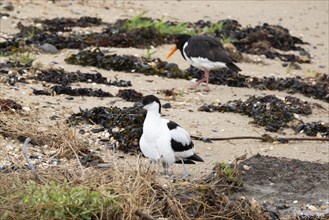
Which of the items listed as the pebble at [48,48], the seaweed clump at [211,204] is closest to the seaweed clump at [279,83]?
the pebble at [48,48]

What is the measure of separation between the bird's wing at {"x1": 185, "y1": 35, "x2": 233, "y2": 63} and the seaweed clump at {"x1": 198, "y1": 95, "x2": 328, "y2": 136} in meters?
1.12

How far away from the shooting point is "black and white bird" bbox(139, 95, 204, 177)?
317 inches

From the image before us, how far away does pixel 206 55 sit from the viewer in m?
11.9

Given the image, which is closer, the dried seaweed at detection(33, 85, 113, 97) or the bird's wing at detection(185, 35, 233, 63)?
the dried seaweed at detection(33, 85, 113, 97)

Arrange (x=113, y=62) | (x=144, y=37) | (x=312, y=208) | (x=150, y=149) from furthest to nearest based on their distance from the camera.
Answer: (x=144, y=37) → (x=113, y=62) → (x=150, y=149) → (x=312, y=208)

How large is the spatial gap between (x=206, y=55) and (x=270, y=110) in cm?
179

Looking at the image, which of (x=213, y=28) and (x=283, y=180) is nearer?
(x=283, y=180)

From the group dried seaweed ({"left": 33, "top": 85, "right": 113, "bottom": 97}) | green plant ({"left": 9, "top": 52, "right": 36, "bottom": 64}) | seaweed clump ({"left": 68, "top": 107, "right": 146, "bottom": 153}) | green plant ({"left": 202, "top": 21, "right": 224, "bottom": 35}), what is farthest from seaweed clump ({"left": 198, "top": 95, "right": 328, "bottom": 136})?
green plant ({"left": 202, "top": 21, "right": 224, "bottom": 35})

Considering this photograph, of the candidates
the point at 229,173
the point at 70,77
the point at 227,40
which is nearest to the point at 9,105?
the point at 70,77

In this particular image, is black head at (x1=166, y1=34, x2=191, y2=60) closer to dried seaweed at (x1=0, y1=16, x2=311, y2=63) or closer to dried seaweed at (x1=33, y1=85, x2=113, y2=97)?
dried seaweed at (x1=0, y1=16, x2=311, y2=63)

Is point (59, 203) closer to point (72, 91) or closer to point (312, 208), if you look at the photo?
point (312, 208)

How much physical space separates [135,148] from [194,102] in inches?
88.2

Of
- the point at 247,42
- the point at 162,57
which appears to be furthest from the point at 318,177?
the point at 247,42

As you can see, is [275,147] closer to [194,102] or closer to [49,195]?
[194,102]
